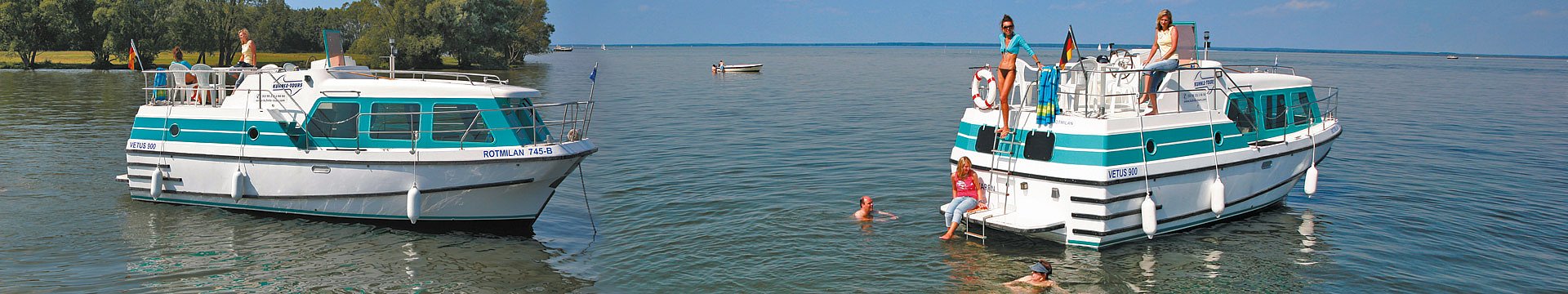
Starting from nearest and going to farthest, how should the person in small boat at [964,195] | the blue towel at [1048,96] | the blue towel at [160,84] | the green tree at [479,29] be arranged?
the blue towel at [1048,96]
the person in small boat at [964,195]
the blue towel at [160,84]
the green tree at [479,29]

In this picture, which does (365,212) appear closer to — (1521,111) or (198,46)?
(1521,111)

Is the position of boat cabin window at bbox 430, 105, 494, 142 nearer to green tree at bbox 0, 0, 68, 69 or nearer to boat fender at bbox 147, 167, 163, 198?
boat fender at bbox 147, 167, 163, 198

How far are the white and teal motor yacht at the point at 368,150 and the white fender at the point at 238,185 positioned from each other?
0.05 feet

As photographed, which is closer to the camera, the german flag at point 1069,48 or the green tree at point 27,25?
the german flag at point 1069,48

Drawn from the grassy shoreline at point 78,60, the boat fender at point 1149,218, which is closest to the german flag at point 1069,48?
the boat fender at point 1149,218

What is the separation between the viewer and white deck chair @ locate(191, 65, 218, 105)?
16906 millimetres

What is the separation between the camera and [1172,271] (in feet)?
43.3

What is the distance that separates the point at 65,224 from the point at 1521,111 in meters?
52.3

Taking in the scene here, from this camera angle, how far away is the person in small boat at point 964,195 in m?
14.5

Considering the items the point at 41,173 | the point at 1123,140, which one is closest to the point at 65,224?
the point at 41,173

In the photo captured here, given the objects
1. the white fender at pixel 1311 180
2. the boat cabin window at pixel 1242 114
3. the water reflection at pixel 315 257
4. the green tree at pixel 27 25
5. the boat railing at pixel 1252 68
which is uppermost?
the green tree at pixel 27 25

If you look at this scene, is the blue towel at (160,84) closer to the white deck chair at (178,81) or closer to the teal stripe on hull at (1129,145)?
the white deck chair at (178,81)

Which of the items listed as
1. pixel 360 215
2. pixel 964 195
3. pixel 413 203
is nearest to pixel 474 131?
pixel 413 203

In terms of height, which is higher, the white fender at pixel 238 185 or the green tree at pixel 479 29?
the green tree at pixel 479 29
